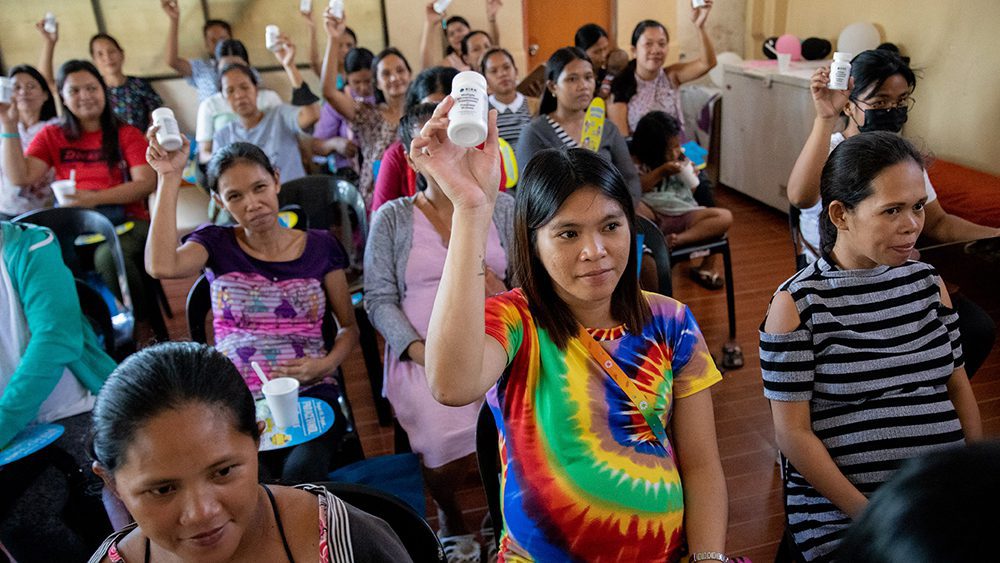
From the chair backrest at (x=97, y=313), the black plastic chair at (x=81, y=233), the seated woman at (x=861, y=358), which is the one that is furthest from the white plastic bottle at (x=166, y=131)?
the seated woman at (x=861, y=358)

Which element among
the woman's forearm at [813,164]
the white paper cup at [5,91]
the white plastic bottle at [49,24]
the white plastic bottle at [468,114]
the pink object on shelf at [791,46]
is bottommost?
the woman's forearm at [813,164]

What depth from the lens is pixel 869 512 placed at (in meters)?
0.62

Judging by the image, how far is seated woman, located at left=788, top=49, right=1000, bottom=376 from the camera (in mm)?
2102

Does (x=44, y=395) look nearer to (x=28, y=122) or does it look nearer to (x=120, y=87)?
(x=28, y=122)

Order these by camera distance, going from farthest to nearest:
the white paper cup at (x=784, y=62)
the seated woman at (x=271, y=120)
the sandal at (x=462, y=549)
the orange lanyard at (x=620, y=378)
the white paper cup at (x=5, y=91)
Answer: the white paper cup at (x=784, y=62) < the seated woman at (x=271, y=120) < the white paper cup at (x=5, y=91) < the sandal at (x=462, y=549) < the orange lanyard at (x=620, y=378)

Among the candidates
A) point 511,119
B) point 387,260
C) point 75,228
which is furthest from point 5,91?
point 511,119

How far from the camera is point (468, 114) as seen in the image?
99 centimetres

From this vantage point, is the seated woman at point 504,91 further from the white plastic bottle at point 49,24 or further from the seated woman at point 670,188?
the white plastic bottle at point 49,24

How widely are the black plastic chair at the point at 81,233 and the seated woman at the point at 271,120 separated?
3.30 ft

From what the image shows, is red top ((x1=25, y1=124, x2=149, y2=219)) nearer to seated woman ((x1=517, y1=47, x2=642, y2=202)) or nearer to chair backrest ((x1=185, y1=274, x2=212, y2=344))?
chair backrest ((x1=185, y1=274, x2=212, y2=344))

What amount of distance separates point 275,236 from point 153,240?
12.8 inches

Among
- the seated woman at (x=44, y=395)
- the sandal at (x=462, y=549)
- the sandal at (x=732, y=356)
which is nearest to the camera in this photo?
the seated woman at (x=44, y=395)

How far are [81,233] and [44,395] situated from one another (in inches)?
48.2

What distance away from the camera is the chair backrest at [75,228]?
8.40 feet
